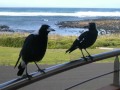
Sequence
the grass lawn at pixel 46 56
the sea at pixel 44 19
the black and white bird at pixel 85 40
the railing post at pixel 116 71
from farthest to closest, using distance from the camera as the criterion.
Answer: the grass lawn at pixel 46 56, the sea at pixel 44 19, the black and white bird at pixel 85 40, the railing post at pixel 116 71

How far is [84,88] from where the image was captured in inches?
248

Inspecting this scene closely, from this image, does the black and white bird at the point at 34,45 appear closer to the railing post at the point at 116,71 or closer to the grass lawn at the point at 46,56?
the railing post at the point at 116,71

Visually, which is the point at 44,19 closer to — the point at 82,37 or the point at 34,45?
the point at 82,37

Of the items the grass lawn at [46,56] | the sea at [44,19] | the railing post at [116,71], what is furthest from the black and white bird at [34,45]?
the grass lawn at [46,56]

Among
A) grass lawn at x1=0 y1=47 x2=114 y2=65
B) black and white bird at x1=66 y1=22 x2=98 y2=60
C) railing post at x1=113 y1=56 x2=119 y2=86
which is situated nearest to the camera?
railing post at x1=113 y1=56 x2=119 y2=86

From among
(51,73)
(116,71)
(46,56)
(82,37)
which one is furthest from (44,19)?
(51,73)

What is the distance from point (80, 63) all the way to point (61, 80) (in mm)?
5881

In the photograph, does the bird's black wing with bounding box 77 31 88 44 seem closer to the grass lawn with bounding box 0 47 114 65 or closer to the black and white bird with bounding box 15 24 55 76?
the black and white bird with bounding box 15 24 55 76

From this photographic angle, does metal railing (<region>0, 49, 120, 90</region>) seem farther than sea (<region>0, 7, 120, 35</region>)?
No

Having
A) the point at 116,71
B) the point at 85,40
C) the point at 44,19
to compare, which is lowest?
the point at 44,19

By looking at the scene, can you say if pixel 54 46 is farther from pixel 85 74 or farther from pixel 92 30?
pixel 92 30

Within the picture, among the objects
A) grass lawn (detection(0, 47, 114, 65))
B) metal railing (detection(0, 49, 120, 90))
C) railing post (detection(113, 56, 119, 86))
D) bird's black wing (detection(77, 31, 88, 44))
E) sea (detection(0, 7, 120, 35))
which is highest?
bird's black wing (detection(77, 31, 88, 44))

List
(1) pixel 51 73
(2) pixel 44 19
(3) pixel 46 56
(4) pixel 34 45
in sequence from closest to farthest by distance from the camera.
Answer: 1. (1) pixel 51 73
2. (4) pixel 34 45
3. (2) pixel 44 19
4. (3) pixel 46 56

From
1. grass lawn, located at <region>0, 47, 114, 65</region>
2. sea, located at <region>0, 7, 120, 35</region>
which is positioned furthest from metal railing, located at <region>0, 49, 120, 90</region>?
grass lawn, located at <region>0, 47, 114, 65</region>
